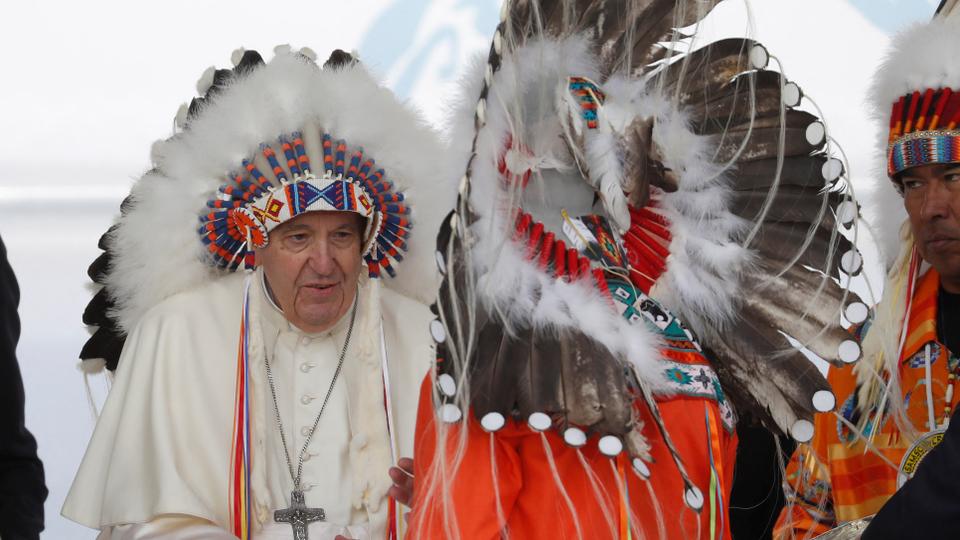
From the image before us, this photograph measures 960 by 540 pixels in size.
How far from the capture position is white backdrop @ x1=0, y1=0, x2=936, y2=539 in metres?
4.88

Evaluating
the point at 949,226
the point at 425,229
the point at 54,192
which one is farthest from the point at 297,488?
the point at 54,192

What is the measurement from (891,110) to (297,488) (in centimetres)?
173

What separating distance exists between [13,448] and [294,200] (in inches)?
39.3

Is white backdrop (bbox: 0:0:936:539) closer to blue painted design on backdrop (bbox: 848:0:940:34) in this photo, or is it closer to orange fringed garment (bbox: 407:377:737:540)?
blue painted design on backdrop (bbox: 848:0:940:34)

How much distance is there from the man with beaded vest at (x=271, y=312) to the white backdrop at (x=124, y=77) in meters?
1.52

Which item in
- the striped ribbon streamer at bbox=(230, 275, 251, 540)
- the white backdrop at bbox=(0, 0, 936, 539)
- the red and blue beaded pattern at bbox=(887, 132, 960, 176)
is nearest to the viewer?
the red and blue beaded pattern at bbox=(887, 132, 960, 176)

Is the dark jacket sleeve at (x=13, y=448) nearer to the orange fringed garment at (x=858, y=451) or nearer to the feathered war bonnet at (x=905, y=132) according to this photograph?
the orange fringed garment at (x=858, y=451)

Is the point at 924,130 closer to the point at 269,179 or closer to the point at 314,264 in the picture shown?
the point at 314,264

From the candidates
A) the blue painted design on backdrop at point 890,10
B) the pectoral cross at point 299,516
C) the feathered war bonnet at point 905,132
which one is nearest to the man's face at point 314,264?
the pectoral cross at point 299,516

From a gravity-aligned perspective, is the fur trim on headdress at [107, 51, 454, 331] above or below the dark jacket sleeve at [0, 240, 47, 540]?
above

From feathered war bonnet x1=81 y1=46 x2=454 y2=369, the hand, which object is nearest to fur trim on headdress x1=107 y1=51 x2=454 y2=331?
feathered war bonnet x1=81 y1=46 x2=454 y2=369

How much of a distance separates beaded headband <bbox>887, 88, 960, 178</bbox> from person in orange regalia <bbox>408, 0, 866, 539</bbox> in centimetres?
67

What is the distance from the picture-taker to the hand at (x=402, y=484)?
243 centimetres

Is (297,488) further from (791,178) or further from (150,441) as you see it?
(791,178)
